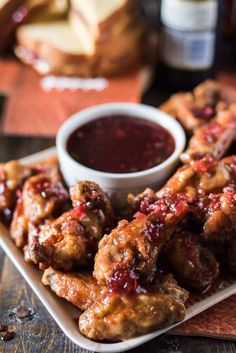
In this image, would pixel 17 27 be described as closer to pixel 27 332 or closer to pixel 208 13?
pixel 208 13

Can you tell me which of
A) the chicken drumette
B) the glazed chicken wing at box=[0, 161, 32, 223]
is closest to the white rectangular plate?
the chicken drumette

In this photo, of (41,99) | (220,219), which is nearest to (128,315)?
(220,219)

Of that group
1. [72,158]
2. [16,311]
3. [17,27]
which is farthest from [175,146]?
[17,27]

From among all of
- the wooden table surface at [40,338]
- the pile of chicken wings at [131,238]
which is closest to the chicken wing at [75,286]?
the pile of chicken wings at [131,238]

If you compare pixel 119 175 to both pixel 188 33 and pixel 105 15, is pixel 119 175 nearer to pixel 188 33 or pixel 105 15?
pixel 188 33

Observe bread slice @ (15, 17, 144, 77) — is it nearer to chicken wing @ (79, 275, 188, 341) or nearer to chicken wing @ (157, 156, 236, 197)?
chicken wing @ (157, 156, 236, 197)

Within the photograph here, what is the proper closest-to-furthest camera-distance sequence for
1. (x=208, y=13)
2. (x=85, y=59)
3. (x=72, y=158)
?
(x=72, y=158), (x=208, y=13), (x=85, y=59)

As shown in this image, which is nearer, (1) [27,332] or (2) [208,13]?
(1) [27,332]
